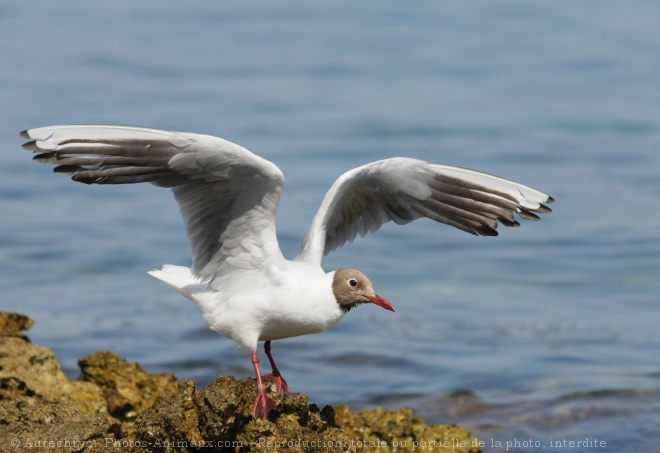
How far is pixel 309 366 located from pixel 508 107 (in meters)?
11.4

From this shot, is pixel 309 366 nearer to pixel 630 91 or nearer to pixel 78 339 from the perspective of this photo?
pixel 78 339

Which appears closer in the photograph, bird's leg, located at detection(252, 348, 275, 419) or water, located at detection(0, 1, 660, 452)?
bird's leg, located at detection(252, 348, 275, 419)

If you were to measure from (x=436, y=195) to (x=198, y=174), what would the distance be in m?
1.63

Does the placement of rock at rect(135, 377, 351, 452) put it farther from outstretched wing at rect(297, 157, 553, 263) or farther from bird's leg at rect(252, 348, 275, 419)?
outstretched wing at rect(297, 157, 553, 263)

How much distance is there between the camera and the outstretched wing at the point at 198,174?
6.51 metres

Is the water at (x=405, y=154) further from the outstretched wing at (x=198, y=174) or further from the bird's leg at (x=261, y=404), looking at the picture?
the bird's leg at (x=261, y=404)

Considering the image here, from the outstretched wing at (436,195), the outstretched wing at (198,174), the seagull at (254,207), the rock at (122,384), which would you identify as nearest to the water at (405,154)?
the outstretched wing at (436,195)

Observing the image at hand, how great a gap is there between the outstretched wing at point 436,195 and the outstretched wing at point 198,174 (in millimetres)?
508

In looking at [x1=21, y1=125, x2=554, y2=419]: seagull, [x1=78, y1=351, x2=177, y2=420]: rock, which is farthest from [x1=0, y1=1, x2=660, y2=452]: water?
[x1=78, y1=351, x2=177, y2=420]: rock

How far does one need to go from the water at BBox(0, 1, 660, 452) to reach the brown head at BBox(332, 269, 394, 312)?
2588mm

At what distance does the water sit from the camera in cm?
1080

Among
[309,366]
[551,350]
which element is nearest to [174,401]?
[309,366]

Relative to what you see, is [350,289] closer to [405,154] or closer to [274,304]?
[274,304]

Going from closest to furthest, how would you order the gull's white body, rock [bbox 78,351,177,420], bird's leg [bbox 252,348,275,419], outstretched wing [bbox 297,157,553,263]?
1. bird's leg [bbox 252,348,275,419]
2. the gull's white body
3. outstretched wing [bbox 297,157,553,263]
4. rock [bbox 78,351,177,420]
